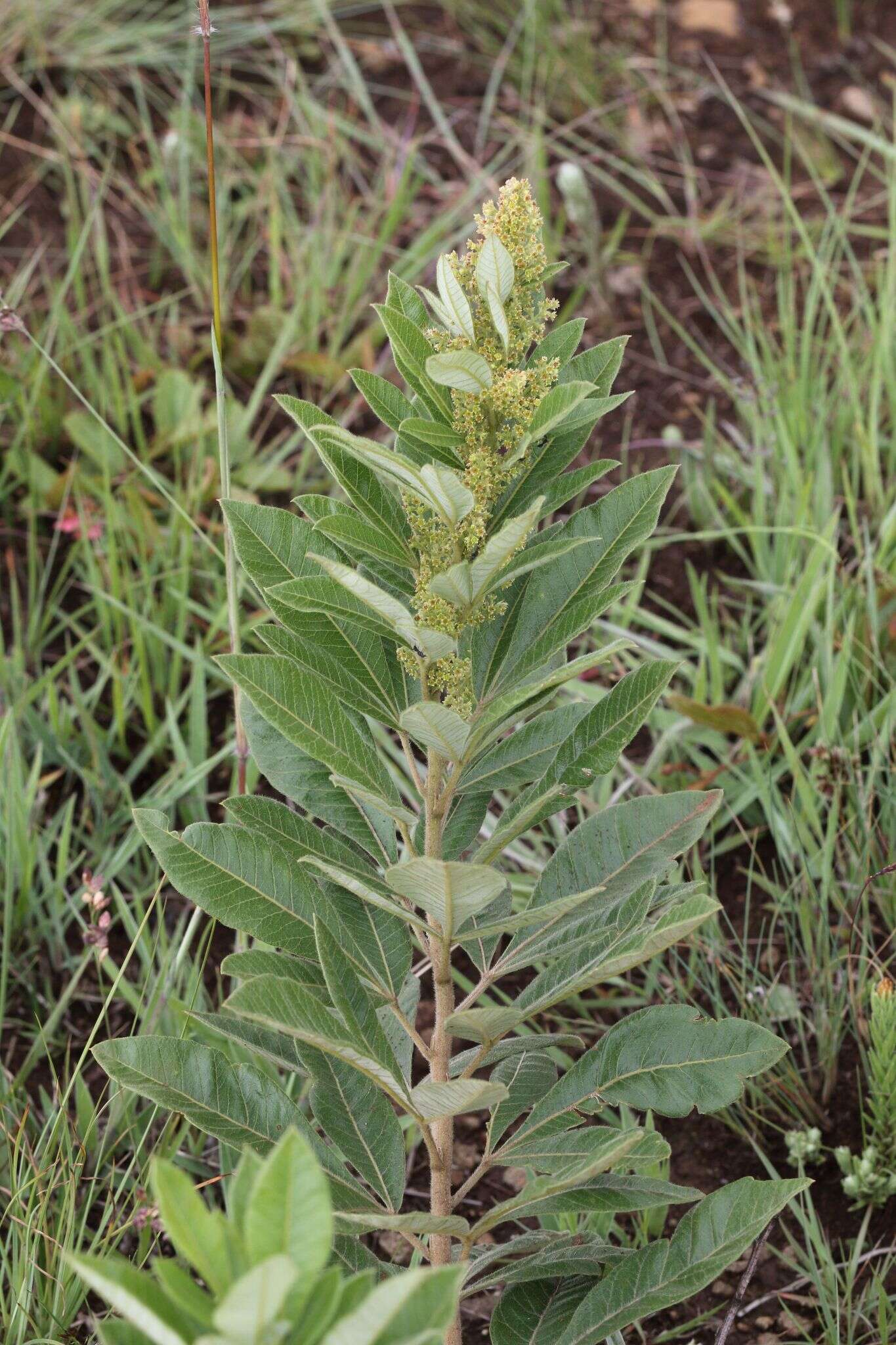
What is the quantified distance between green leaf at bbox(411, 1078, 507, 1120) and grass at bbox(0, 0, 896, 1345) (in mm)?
456

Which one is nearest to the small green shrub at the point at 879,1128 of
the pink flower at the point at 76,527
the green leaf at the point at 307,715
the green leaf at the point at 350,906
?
the green leaf at the point at 350,906

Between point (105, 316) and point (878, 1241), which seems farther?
point (105, 316)

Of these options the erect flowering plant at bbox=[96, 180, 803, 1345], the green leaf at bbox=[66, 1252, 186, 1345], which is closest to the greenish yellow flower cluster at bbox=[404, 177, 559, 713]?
the erect flowering plant at bbox=[96, 180, 803, 1345]

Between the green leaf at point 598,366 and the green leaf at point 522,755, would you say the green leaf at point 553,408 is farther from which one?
the green leaf at point 522,755

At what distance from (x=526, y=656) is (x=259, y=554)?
0.87 feet

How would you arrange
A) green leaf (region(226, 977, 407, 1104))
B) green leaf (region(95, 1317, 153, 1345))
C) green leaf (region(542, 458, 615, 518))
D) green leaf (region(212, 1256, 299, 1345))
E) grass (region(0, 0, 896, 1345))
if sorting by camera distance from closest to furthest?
green leaf (region(212, 1256, 299, 1345)), green leaf (region(95, 1317, 153, 1345)), green leaf (region(226, 977, 407, 1104)), green leaf (region(542, 458, 615, 518)), grass (region(0, 0, 896, 1345))

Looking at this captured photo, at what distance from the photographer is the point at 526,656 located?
50.3 inches

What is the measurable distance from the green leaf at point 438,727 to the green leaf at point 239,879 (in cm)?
20

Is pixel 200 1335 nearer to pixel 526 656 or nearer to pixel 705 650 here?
pixel 526 656

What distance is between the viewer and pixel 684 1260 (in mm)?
1232

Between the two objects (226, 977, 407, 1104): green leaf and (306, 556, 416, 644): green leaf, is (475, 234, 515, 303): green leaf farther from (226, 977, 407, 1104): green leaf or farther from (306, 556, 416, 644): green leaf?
(226, 977, 407, 1104): green leaf

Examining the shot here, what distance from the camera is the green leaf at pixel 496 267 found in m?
1.12

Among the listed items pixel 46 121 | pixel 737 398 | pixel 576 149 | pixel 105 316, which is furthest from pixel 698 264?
pixel 46 121

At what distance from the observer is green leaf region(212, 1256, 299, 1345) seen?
73 centimetres
